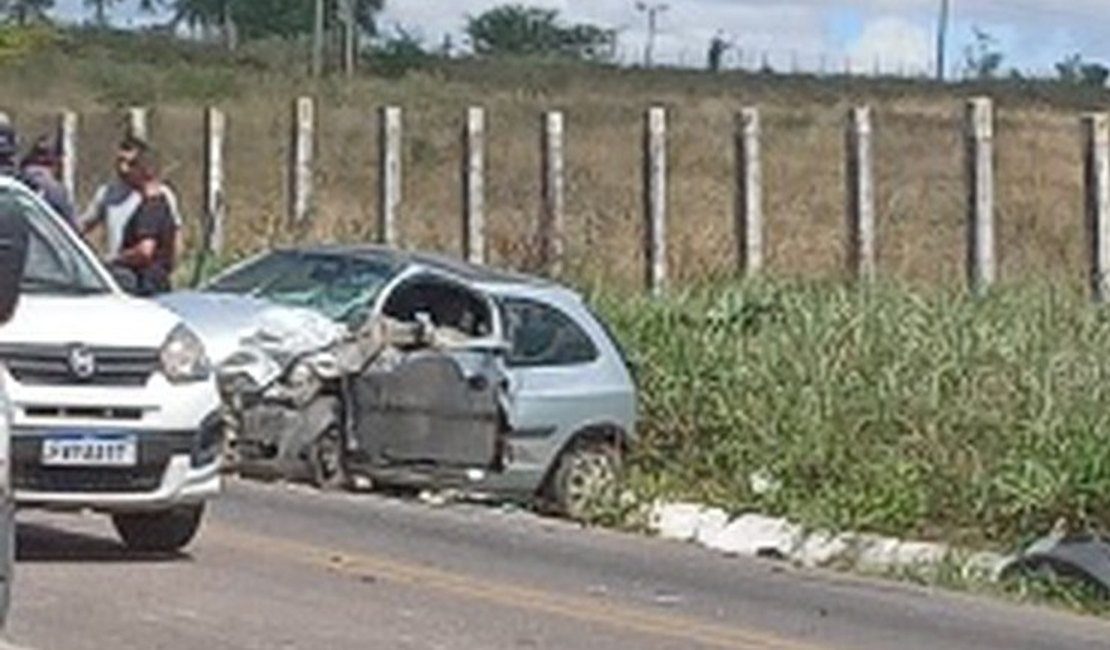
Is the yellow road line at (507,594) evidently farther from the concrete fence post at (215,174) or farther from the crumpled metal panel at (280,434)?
the concrete fence post at (215,174)

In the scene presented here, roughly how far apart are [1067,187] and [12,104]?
89.5 feet

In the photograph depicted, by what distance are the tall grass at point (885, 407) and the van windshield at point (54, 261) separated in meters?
5.53

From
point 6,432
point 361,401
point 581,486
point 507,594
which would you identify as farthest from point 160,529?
point 581,486

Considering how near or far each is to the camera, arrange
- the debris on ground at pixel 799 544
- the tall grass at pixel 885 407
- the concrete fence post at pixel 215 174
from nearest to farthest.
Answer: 1. the debris on ground at pixel 799 544
2. the tall grass at pixel 885 407
3. the concrete fence post at pixel 215 174

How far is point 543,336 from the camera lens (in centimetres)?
1998

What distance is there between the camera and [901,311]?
2109 cm

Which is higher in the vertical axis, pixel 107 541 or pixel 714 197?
pixel 714 197

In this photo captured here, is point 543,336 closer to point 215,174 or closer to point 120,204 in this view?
point 120,204

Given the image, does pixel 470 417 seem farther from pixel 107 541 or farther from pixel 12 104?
pixel 12 104

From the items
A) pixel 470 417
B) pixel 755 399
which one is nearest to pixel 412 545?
pixel 470 417

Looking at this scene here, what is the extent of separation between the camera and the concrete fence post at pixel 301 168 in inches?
1199

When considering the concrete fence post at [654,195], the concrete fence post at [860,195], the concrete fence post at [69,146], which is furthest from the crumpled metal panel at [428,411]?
the concrete fence post at [69,146]

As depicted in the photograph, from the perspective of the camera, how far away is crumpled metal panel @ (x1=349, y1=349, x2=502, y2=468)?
1888 cm

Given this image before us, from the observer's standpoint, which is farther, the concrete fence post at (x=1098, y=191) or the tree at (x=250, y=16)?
the tree at (x=250, y=16)
